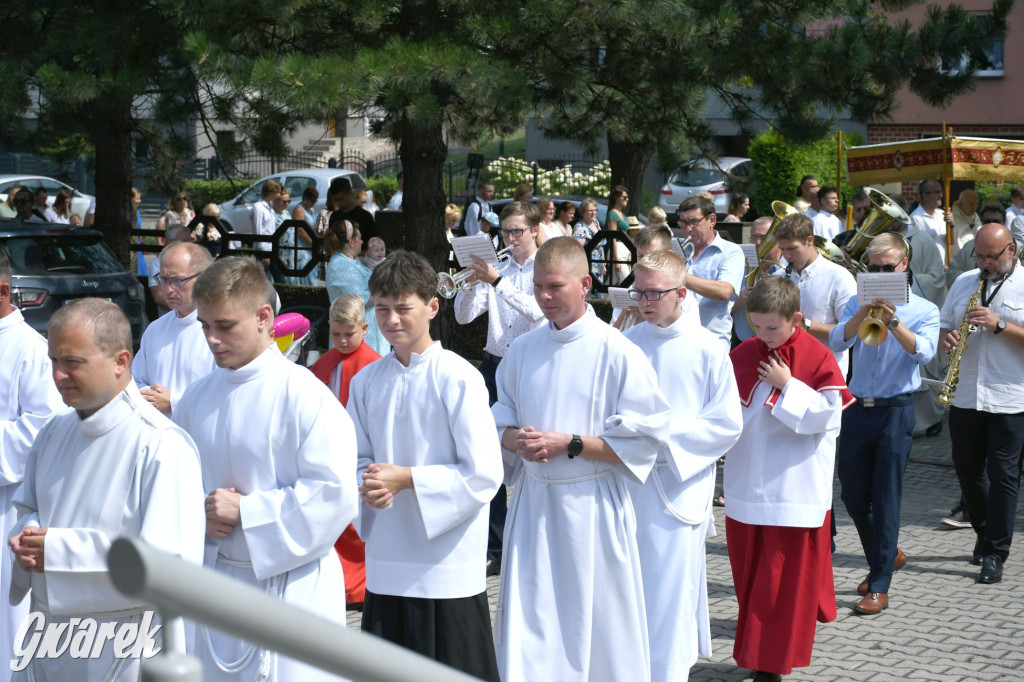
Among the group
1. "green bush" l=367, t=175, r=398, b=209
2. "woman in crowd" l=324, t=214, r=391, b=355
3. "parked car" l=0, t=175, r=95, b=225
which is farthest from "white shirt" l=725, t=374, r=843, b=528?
"green bush" l=367, t=175, r=398, b=209

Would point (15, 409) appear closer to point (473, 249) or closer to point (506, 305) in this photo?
point (473, 249)

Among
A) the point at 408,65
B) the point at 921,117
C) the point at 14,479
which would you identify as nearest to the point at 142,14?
the point at 408,65

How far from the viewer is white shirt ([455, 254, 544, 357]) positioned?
23.9ft

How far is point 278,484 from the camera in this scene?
3.74 m

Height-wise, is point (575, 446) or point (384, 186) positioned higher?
point (384, 186)

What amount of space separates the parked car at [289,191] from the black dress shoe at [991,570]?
17.5 meters

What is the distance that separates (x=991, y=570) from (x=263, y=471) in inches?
200

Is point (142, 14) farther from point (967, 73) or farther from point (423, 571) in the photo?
point (423, 571)

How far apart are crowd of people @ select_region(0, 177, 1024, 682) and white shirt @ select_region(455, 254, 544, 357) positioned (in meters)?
0.02

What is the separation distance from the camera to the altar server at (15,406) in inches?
182

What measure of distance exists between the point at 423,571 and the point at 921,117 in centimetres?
2890

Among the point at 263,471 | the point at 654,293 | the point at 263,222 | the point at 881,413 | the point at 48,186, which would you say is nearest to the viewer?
the point at 263,471

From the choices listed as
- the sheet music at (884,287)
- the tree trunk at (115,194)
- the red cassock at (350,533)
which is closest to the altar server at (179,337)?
the red cassock at (350,533)

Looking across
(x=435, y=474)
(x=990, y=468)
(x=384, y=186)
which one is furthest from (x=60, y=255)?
(x=384, y=186)
